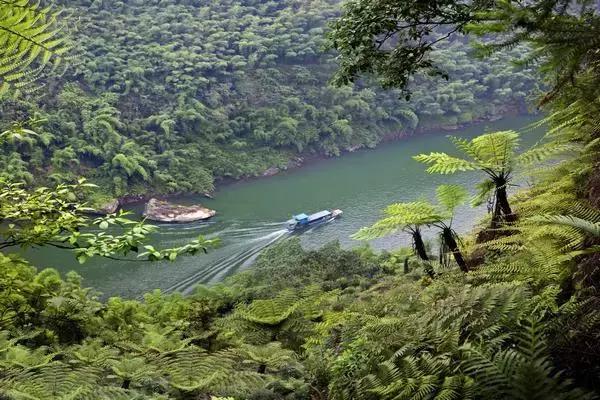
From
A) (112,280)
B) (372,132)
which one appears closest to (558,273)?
(112,280)

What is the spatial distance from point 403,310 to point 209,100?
92.1 feet

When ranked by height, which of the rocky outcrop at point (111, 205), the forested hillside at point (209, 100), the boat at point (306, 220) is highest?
the forested hillside at point (209, 100)

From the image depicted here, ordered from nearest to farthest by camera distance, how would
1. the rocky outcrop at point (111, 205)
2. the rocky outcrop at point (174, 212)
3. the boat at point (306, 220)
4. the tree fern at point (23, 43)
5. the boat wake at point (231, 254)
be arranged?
the tree fern at point (23, 43)
the boat wake at point (231, 254)
the boat at point (306, 220)
the rocky outcrop at point (174, 212)
the rocky outcrop at point (111, 205)

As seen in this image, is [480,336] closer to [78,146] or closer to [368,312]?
[368,312]

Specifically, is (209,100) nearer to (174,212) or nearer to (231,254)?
(174,212)

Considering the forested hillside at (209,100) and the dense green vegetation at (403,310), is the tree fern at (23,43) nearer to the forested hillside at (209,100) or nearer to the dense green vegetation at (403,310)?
the dense green vegetation at (403,310)

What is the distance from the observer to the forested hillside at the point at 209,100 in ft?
79.7

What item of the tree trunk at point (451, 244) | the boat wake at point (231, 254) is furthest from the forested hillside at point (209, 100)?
the tree trunk at point (451, 244)

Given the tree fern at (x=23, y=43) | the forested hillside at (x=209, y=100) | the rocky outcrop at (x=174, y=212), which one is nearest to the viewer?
the tree fern at (x=23, y=43)

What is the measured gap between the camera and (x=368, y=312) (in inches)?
123

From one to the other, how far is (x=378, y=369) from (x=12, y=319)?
2.74 metres

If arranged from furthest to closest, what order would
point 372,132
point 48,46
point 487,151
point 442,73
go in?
point 372,132
point 487,151
point 442,73
point 48,46

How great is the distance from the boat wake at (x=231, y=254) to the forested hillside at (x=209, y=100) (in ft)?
21.2

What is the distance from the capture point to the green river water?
15.3 metres
